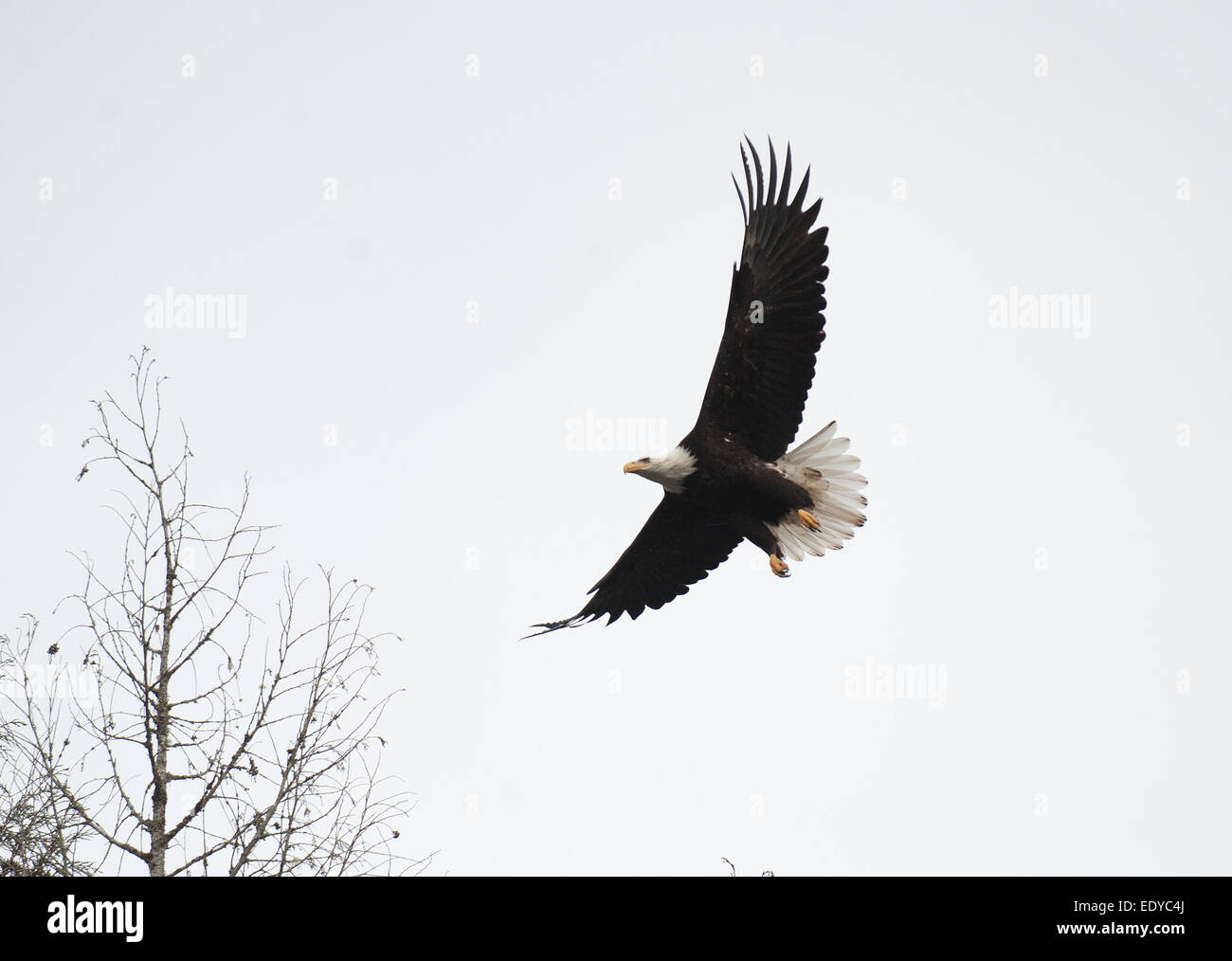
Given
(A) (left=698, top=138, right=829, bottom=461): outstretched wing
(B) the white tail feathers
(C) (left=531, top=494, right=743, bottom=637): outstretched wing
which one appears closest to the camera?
(A) (left=698, top=138, right=829, bottom=461): outstretched wing

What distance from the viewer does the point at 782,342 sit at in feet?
24.8

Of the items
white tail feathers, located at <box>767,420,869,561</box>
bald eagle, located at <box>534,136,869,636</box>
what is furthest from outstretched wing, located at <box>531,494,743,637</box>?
white tail feathers, located at <box>767,420,869,561</box>

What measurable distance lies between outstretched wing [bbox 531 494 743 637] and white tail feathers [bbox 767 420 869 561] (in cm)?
51

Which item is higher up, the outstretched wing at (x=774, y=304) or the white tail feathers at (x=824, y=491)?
the outstretched wing at (x=774, y=304)

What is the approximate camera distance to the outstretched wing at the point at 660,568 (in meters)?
8.59

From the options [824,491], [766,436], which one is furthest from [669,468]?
[824,491]

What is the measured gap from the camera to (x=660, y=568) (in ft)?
28.6

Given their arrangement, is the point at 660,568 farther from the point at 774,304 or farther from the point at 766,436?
the point at 774,304

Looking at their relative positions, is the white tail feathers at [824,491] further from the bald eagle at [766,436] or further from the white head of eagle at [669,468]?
the white head of eagle at [669,468]

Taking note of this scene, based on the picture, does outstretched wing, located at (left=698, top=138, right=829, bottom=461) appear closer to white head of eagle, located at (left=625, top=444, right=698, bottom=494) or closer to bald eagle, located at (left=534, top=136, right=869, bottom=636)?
bald eagle, located at (left=534, top=136, right=869, bottom=636)

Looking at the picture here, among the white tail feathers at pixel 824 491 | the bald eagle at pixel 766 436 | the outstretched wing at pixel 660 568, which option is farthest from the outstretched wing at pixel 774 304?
the outstretched wing at pixel 660 568

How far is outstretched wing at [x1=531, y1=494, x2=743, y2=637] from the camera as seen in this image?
8.59m
